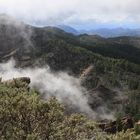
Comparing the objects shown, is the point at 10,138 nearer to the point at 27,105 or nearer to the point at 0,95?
the point at 27,105

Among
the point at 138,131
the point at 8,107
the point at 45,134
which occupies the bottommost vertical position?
the point at 138,131

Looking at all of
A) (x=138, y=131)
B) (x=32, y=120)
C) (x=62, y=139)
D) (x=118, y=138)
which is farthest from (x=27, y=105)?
(x=138, y=131)

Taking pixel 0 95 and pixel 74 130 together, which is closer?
pixel 74 130

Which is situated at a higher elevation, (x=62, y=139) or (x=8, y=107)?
(x=8, y=107)

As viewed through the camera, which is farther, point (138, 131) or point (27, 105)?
point (138, 131)

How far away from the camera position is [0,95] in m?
47.0

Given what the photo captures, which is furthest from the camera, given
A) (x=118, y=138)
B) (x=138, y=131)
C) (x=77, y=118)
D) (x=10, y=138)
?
(x=138, y=131)

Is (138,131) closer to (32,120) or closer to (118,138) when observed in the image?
(118,138)

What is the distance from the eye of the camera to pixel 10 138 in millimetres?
40594

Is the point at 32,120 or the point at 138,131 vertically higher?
the point at 32,120

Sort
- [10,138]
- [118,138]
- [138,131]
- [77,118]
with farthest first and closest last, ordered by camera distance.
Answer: [138,131], [118,138], [77,118], [10,138]

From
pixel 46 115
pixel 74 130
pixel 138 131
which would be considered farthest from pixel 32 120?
pixel 138 131

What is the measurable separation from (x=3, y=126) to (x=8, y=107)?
2083mm

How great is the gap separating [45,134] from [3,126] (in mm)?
4473
